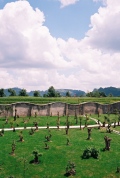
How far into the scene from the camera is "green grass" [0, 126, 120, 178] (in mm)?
34031

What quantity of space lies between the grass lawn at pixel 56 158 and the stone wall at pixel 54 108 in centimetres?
2103

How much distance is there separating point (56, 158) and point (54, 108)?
126 ft

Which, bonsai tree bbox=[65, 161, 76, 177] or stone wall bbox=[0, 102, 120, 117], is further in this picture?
stone wall bbox=[0, 102, 120, 117]

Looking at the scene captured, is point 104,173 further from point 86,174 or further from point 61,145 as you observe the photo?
point 61,145

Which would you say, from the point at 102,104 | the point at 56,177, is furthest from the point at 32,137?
the point at 102,104

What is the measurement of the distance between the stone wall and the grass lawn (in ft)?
69.0

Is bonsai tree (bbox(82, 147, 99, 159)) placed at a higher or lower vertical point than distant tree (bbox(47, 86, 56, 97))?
lower

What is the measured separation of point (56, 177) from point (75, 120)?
3367 cm

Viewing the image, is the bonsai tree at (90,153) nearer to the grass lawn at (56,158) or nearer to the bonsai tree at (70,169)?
the grass lawn at (56,158)

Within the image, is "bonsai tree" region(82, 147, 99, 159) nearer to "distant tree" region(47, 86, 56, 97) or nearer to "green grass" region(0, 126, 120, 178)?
"green grass" region(0, 126, 120, 178)

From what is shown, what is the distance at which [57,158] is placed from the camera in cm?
3847

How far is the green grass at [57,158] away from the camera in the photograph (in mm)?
34031

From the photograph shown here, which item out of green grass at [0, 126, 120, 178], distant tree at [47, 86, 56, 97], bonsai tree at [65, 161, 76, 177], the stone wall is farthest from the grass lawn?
distant tree at [47, 86, 56, 97]

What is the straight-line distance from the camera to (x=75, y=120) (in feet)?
217
